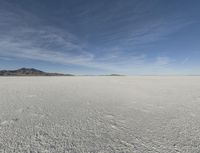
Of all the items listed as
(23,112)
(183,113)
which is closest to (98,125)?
(23,112)

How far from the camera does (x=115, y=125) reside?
2893mm

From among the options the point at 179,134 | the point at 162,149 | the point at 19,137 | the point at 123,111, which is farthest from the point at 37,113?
the point at 179,134

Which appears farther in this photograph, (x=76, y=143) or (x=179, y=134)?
(x=179, y=134)

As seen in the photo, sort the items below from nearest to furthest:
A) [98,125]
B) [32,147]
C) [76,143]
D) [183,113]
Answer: [32,147], [76,143], [98,125], [183,113]

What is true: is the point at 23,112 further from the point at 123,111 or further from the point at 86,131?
the point at 123,111

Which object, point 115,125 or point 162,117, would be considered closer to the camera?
point 115,125

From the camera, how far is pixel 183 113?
12.3 ft

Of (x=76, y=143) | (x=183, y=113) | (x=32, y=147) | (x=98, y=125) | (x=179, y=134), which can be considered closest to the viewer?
(x=32, y=147)

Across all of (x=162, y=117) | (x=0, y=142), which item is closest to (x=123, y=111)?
(x=162, y=117)

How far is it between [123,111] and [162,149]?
1921 mm

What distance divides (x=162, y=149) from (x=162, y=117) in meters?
1.54

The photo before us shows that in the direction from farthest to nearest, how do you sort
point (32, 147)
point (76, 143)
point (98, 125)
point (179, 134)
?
1. point (98, 125)
2. point (179, 134)
3. point (76, 143)
4. point (32, 147)

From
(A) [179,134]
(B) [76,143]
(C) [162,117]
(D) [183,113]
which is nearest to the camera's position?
(B) [76,143]

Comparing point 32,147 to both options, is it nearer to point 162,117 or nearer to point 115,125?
point 115,125
